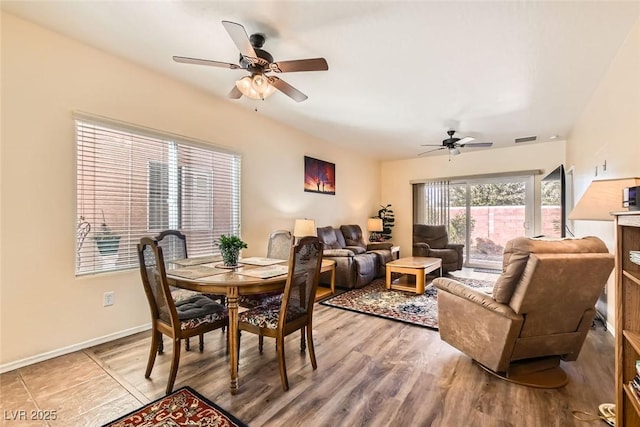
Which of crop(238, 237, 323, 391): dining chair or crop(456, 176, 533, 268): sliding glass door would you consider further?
crop(456, 176, 533, 268): sliding glass door

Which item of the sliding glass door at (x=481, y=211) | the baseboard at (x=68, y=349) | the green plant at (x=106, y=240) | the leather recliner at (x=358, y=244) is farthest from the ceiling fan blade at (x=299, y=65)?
the sliding glass door at (x=481, y=211)

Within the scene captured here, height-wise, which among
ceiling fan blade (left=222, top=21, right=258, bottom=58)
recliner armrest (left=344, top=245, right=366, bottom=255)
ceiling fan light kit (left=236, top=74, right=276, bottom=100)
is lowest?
recliner armrest (left=344, top=245, right=366, bottom=255)

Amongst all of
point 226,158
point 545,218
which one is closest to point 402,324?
point 226,158

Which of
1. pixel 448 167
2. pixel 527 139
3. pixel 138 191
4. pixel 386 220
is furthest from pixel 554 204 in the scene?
pixel 138 191

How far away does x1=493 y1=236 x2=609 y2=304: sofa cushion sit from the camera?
1.85 metres

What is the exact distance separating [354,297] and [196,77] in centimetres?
334

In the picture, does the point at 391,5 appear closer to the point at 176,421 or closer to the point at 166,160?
the point at 166,160

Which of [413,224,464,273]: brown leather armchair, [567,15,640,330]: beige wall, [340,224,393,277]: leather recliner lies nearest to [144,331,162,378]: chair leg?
[567,15,640,330]: beige wall

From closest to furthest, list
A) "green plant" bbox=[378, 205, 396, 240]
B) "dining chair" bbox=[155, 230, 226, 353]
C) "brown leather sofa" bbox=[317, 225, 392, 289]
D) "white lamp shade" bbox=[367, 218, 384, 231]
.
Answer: "dining chair" bbox=[155, 230, 226, 353]
"brown leather sofa" bbox=[317, 225, 392, 289]
"white lamp shade" bbox=[367, 218, 384, 231]
"green plant" bbox=[378, 205, 396, 240]

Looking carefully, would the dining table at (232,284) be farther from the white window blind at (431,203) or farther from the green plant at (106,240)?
A: the white window blind at (431,203)

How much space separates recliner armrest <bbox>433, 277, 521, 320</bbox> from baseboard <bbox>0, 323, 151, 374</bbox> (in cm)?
290

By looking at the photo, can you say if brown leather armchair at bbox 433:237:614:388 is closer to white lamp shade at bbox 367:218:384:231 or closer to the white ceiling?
the white ceiling

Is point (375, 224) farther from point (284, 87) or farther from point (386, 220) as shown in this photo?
point (284, 87)

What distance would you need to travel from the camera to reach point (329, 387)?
1.99 meters
